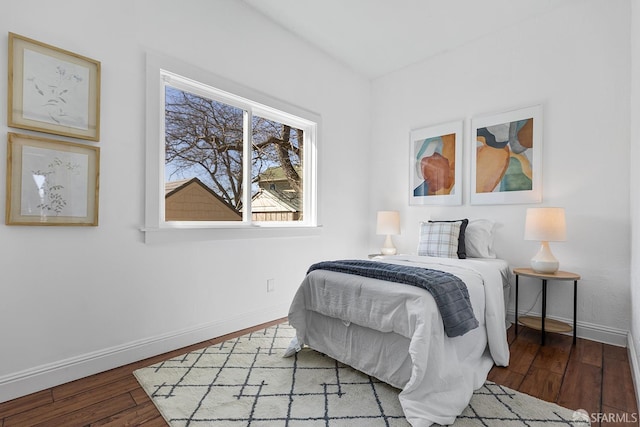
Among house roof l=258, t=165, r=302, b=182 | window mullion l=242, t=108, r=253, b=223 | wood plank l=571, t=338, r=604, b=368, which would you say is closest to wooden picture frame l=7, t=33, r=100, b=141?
window mullion l=242, t=108, r=253, b=223

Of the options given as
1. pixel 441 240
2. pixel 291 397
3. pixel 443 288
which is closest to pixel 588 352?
pixel 441 240

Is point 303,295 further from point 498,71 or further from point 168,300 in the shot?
point 498,71

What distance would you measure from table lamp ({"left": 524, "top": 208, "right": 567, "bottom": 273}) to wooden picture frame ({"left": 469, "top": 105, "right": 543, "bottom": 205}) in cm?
46

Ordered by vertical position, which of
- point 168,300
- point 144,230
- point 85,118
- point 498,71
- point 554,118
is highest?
point 498,71

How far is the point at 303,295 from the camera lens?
7.93ft

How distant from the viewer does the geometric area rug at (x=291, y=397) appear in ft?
5.43

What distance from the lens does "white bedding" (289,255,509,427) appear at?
168 cm

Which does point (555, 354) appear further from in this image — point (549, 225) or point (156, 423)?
point (156, 423)

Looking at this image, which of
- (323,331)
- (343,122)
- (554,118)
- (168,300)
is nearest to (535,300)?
(554,118)

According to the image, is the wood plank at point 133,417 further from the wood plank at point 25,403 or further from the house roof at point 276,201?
the house roof at point 276,201

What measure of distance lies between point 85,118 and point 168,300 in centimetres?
137

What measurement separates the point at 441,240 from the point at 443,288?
4.80ft

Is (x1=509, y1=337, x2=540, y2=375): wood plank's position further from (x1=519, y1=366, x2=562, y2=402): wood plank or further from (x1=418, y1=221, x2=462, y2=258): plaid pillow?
(x1=418, y1=221, x2=462, y2=258): plaid pillow

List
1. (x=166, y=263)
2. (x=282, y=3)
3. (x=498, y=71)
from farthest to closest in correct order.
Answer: (x=498, y=71) < (x=282, y=3) < (x=166, y=263)
